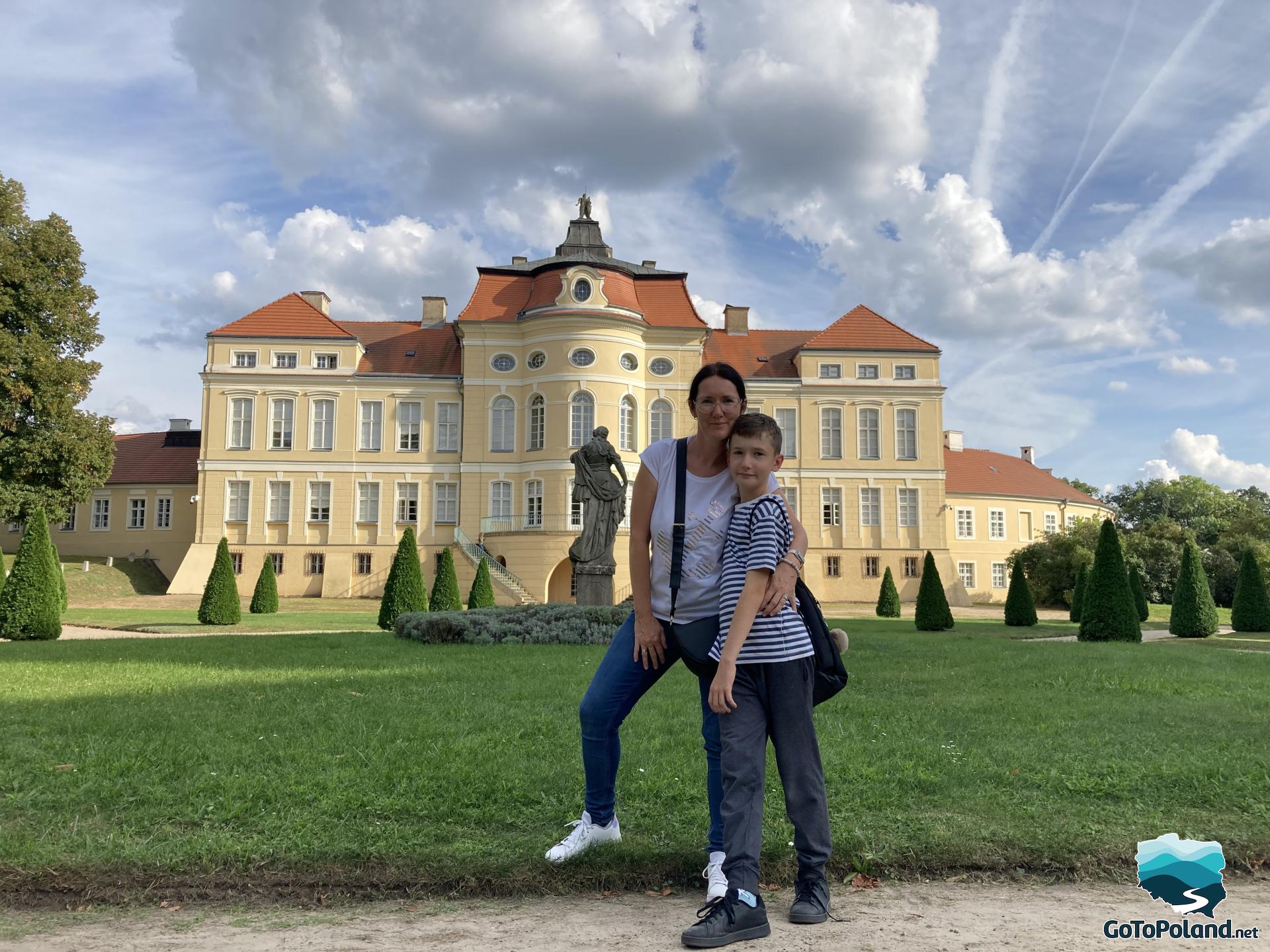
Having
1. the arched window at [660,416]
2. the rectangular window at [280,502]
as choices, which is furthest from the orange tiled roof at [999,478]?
the rectangular window at [280,502]

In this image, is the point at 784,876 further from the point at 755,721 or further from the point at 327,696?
the point at 327,696

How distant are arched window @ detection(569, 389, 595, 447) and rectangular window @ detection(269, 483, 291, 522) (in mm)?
11961

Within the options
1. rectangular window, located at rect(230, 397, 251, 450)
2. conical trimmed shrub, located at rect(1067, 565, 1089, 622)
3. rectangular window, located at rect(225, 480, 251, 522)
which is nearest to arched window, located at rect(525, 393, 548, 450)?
rectangular window, located at rect(230, 397, 251, 450)

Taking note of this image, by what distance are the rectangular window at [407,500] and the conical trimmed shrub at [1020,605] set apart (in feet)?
74.9

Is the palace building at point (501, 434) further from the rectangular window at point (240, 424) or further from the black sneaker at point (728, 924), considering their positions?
the black sneaker at point (728, 924)

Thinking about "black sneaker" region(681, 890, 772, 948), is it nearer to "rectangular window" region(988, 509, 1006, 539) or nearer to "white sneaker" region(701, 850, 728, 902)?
"white sneaker" region(701, 850, 728, 902)

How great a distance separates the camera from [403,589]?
64.4 ft

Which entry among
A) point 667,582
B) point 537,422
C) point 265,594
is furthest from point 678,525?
point 537,422

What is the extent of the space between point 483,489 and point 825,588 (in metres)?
14.7

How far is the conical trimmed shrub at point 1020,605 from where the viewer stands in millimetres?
25531

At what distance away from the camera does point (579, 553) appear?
1570 cm

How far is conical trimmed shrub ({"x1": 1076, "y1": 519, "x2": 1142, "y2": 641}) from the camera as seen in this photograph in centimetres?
1662

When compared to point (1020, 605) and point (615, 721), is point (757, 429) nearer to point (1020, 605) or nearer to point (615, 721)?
point (615, 721)

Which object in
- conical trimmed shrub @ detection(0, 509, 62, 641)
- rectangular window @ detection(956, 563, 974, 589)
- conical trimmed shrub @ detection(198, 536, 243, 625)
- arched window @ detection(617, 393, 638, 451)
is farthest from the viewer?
rectangular window @ detection(956, 563, 974, 589)
